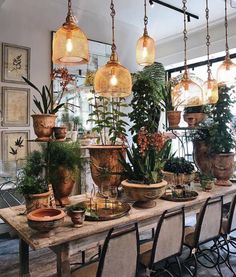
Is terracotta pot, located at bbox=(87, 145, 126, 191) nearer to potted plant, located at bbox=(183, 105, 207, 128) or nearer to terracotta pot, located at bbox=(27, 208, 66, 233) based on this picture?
terracotta pot, located at bbox=(27, 208, 66, 233)

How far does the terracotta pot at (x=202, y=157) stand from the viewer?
3.06 metres

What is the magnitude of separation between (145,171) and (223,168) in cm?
120

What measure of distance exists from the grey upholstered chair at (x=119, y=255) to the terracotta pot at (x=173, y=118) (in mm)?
1535

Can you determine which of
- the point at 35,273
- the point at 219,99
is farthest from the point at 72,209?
the point at 219,99

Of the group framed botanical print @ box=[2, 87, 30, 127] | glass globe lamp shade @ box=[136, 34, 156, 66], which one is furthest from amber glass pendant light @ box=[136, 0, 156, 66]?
framed botanical print @ box=[2, 87, 30, 127]

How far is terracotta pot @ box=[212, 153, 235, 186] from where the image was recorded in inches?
116

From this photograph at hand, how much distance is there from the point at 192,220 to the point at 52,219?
3205 millimetres

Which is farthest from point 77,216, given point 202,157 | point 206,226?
point 202,157

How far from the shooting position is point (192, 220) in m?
4.31

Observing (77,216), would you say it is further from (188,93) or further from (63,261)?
(188,93)

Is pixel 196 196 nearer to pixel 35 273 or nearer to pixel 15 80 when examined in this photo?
pixel 35 273

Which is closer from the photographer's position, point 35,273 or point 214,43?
point 35,273

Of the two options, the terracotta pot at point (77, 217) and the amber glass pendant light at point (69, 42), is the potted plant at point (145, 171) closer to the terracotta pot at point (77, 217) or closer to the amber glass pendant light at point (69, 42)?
the terracotta pot at point (77, 217)

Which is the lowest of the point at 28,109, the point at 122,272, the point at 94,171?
the point at 122,272
